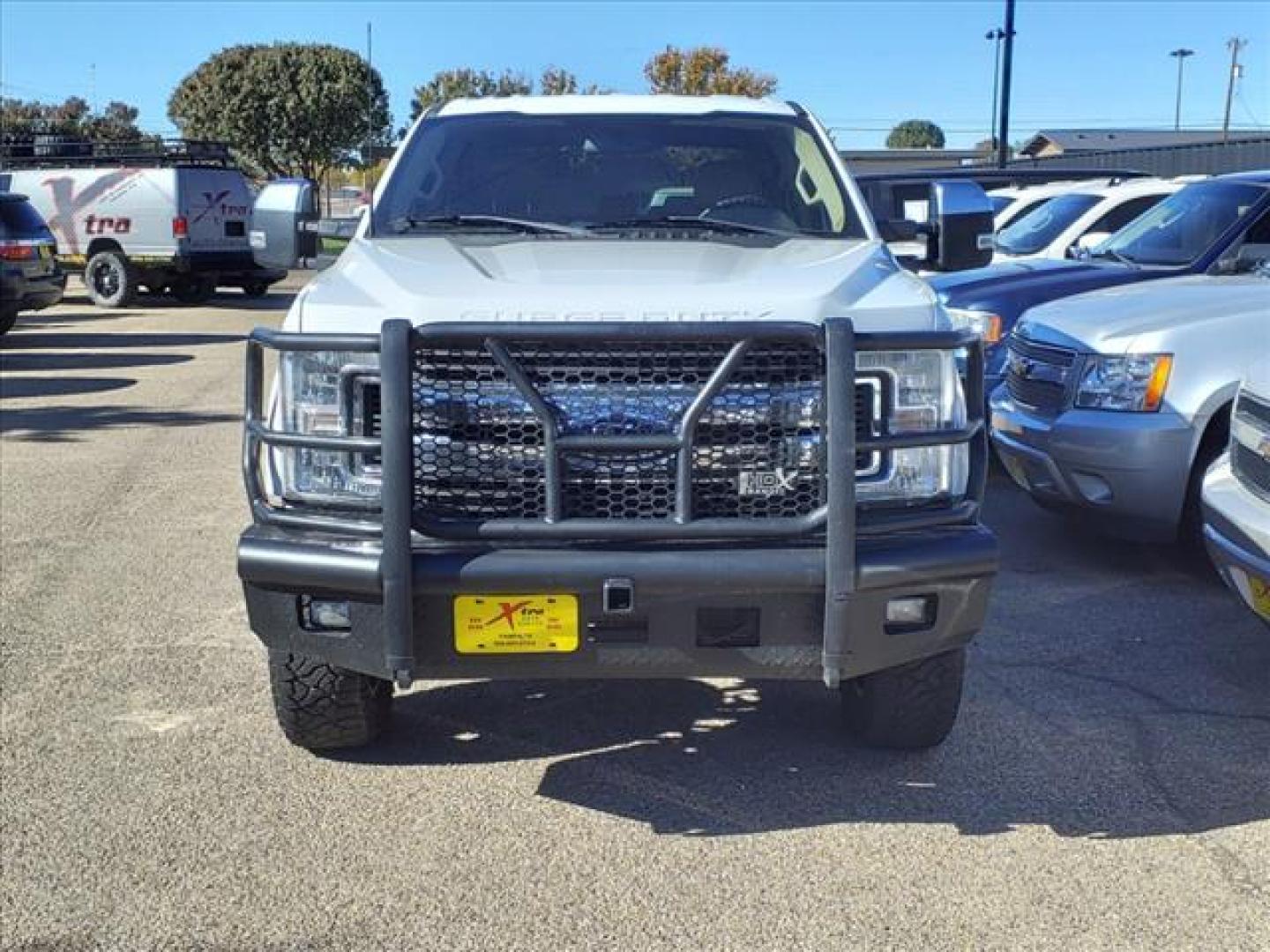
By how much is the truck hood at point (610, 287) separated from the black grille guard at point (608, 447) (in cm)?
12

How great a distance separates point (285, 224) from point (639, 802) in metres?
2.56

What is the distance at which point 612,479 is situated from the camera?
3541 mm

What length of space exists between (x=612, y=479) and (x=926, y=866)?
1314 millimetres

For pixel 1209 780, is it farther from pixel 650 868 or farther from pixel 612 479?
pixel 612 479

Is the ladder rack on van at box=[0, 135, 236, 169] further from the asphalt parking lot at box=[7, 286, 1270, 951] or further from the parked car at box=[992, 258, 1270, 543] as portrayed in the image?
the parked car at box=[992, 258, 1270, 543]

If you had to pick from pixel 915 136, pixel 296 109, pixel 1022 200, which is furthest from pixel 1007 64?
pixel 915 136

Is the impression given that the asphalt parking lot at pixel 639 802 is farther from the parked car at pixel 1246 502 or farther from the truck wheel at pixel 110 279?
the truck wheel at pixel 110 279

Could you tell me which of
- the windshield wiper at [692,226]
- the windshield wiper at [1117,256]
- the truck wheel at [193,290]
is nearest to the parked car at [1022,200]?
the windshield wiper at [1117,256]

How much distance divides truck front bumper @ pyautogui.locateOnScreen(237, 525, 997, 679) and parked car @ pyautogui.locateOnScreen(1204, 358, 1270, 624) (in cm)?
129

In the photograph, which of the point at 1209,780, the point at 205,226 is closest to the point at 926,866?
the point at 1209,780

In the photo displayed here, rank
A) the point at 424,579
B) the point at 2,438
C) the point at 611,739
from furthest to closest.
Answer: the point at 2,438 < the point at 611,739 < the point at 424,579

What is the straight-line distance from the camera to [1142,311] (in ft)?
21.2

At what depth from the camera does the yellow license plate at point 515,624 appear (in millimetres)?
3453

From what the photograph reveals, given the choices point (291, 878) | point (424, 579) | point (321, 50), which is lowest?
point (291, 878)
